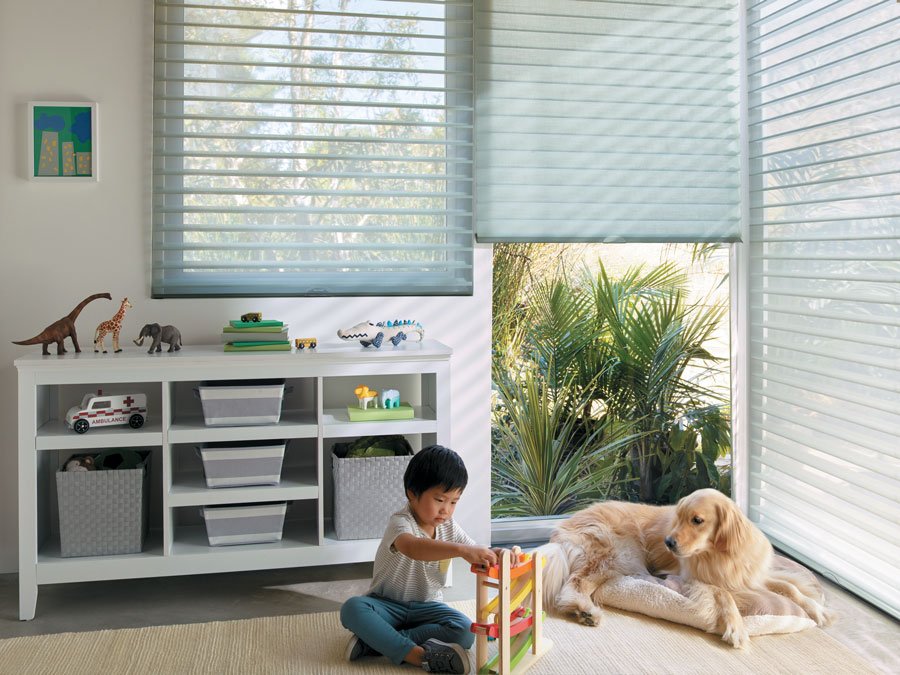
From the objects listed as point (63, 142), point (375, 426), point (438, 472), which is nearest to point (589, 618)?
point (438, 472)

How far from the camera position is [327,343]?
265cm

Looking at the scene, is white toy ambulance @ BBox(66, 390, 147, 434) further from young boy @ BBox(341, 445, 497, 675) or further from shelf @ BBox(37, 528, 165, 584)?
young boy @ BBox(341, 445, 497, 675)

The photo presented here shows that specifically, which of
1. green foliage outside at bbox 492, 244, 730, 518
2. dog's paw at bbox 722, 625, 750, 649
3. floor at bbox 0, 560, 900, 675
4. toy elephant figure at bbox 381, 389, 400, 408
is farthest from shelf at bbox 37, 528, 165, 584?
dog's paw at bbox 722, 625, 750, 649

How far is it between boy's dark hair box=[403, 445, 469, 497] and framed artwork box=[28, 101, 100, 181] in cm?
140

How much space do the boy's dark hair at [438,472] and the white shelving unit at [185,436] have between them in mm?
388

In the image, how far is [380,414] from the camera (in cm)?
242

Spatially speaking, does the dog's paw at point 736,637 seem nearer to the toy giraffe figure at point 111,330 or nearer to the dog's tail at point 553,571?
the dog's tail at point 553,571

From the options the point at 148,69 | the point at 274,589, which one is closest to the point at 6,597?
the point at 274,589

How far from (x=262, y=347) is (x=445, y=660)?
1010 millimetres

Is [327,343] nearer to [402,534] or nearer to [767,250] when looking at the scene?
[402,534]

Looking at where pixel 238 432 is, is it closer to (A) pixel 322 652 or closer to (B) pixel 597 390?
(A) pixel 322 652

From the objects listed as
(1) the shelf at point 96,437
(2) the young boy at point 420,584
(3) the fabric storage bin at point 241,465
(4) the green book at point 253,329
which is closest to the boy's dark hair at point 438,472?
(2) the young boy at point 420,584

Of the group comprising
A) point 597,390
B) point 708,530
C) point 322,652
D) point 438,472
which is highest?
point 597,390

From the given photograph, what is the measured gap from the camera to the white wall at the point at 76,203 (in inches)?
97.9
